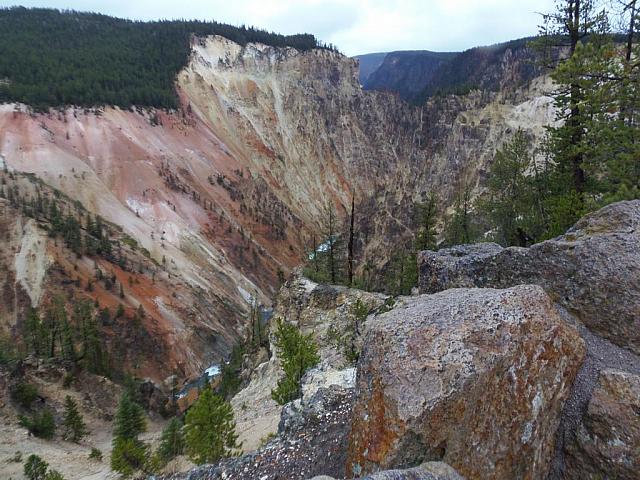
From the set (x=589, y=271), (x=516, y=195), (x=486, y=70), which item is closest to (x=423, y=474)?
(x=589, y=271)

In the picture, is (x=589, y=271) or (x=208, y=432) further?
(x=208, y=432)

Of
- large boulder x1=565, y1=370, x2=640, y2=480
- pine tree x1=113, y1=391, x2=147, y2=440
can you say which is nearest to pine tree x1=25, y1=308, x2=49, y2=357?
pine tree x1=113, y1=391, x2=147, y2=440

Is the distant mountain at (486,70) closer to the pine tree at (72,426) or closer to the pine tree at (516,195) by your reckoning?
the pine tree at (516,195)

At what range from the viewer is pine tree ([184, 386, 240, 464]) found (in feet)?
41.5

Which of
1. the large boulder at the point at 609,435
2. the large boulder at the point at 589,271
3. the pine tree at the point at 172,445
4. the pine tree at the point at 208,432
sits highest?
the large boulder at the point at 589,271

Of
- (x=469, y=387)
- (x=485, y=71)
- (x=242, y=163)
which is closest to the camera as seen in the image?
(x=469, y=387)

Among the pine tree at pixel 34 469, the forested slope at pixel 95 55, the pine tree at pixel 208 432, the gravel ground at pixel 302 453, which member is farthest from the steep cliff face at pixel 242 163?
the gravel ground at pixel 302 453

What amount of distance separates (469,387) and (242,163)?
81.7 m

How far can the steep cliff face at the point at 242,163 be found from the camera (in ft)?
180

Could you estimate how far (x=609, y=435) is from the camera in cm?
553

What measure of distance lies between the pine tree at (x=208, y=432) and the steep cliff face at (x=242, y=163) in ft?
105

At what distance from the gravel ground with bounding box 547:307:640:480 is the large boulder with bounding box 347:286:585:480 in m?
0.15

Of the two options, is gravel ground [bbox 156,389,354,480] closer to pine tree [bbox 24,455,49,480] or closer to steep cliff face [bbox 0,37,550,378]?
pine tree [bbox 24,455,49,480]

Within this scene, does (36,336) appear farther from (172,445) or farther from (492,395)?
(492,395)
